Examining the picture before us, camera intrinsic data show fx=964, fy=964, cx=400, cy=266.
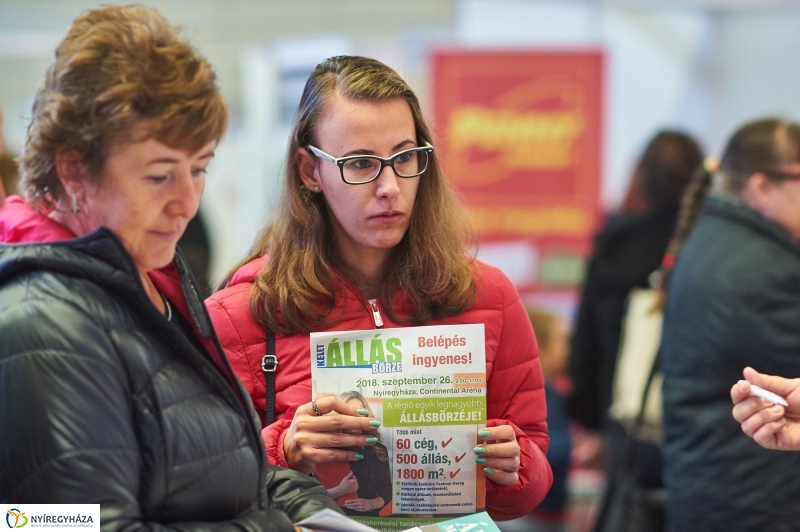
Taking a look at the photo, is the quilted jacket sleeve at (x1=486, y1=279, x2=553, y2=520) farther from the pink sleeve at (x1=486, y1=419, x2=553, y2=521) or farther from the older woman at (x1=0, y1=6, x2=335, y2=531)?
the older woman at (x1=0, y1=6, x2=335, y2=531)

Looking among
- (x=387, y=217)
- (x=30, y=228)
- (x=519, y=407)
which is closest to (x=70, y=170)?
(x=30, y=228)

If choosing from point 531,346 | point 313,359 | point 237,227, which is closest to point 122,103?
point 313,359

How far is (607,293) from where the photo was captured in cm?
427

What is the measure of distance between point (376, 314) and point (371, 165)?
0.30 m

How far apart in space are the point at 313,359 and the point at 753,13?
598cm

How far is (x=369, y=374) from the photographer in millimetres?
1867

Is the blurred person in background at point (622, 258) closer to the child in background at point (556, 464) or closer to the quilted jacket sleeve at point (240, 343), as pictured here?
the child in background at point (556, 464)

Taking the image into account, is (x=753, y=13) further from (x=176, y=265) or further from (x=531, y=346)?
(x=176, y=265)

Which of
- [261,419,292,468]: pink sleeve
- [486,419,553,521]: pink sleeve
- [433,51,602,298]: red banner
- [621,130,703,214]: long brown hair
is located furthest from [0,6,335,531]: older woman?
[433,51,602,298]: red banner

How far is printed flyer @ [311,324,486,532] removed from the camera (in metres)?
1.86

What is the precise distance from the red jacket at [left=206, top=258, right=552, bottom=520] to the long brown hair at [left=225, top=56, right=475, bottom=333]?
0.10 ft


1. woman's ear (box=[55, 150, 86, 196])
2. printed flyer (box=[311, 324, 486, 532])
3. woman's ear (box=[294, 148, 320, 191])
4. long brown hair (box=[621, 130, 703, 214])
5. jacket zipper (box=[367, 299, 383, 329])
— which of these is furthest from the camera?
long brown hair (box=[621, 130, 703, 214])

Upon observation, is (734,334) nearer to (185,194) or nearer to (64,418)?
(185,194)

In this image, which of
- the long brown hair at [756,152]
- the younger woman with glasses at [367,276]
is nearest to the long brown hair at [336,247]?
the younger woman with glasses at [367,276]
